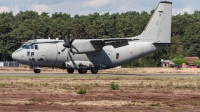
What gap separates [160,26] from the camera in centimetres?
6462

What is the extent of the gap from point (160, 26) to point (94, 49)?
9063 mm

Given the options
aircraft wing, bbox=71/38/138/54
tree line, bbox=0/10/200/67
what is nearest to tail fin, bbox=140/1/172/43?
aircraft wing, bbox=71/38/138/54

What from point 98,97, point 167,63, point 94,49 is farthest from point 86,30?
point 98,97

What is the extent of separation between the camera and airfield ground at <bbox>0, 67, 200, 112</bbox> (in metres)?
27.7

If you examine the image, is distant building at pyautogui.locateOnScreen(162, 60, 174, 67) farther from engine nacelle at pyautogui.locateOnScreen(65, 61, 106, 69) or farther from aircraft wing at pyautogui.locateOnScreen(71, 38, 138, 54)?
aircraft wing at pyautogui.locateOnScreen(71, 38, 138, 54)

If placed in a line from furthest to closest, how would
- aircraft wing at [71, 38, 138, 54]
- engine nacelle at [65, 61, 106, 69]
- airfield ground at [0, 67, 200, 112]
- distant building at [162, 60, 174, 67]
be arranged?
distant building at [162, 60, 174, 67]
aircraft wing at [71, 38, 138, 54]
engine nacelle at [65, 61, 106, 69]
airfield ground at [0, 67, 200, 112]

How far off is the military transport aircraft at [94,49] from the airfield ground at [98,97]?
1764cm

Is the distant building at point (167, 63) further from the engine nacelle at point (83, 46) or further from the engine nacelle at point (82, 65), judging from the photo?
the engine nacelle at point (83, 46)

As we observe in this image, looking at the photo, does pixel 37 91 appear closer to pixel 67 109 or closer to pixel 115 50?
pixel 67 109

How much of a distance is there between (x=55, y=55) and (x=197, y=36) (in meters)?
92.5

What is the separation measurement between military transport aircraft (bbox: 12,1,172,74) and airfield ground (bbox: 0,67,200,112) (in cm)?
1764

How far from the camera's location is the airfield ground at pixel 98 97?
27.7 m

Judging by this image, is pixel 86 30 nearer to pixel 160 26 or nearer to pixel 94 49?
pixel 160 26

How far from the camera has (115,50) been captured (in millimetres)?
63000
